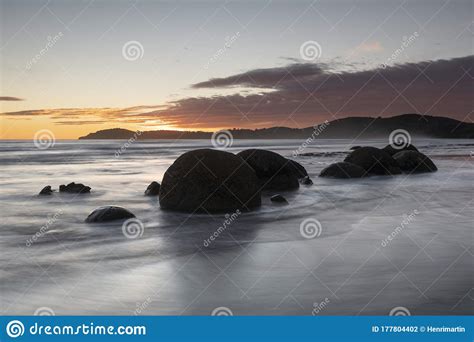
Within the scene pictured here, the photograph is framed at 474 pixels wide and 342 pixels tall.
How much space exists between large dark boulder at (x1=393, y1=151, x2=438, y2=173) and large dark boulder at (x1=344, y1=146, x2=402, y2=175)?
1.22 meters

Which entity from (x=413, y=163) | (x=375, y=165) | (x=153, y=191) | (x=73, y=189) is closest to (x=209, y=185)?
(x=153, y=191)

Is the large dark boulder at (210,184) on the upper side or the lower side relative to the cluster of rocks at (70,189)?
lower

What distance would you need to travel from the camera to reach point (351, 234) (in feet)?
29.6

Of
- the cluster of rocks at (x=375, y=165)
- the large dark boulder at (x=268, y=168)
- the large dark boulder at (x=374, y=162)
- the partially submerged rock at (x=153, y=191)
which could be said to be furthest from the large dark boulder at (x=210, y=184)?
the large dark boulder at (x=374, y=162)

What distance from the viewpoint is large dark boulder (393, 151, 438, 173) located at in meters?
22.3

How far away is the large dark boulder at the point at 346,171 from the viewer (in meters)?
19.4

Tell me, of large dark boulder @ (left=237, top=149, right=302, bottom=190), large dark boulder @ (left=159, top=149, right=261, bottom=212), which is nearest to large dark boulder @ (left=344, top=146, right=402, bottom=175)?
large dark boulder @ (left=237, top=149, right=302, bottom=190)

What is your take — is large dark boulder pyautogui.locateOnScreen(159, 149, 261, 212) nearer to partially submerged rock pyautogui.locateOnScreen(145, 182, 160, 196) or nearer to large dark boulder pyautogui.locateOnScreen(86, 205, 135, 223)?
large dark boulder pyautogui.locateOnScreen(86, 205, 135, 223)

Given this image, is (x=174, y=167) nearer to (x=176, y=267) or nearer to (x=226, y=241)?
(x=226, y=241)

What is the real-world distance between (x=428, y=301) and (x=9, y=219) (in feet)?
29.6

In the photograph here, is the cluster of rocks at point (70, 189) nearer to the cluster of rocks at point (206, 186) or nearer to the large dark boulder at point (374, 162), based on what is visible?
the cluster of rocks at point (206, 186)

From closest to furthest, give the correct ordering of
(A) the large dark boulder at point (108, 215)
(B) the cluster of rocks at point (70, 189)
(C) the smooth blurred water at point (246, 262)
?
(C) the smooth blurred water at point (246, 262), (A) the large dark boulder at point (108, 215), (B) the cluster of rocks at point (70, 189)

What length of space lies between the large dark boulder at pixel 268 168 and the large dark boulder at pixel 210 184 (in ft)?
12.8

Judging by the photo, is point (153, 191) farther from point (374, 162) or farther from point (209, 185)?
point (374, 162)
